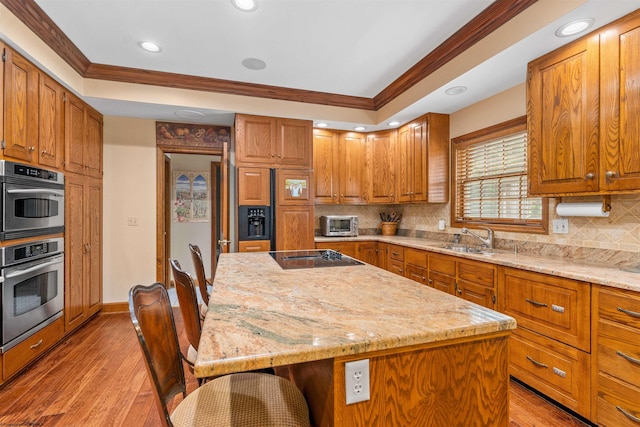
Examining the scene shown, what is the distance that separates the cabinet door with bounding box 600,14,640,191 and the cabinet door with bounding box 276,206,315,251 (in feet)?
8.88

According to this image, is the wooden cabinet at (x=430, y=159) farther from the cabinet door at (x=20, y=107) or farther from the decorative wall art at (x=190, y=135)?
the cabinet door at (x=20, y=107)

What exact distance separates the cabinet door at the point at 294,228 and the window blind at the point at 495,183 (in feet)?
5.88

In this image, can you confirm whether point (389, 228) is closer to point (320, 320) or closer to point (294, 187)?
point (294, 187)

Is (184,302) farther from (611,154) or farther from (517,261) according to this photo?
(611,154)

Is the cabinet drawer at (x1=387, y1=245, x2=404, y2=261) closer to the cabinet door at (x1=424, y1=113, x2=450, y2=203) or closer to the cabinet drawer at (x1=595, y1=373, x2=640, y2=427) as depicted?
the cabinet door at (x1=424, y1=113, x2=450, y2=203)

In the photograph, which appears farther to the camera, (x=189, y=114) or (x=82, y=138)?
(x=189, y=114)

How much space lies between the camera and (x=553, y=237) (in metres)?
2.50

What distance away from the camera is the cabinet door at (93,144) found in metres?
3.29

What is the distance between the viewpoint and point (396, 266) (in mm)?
3691

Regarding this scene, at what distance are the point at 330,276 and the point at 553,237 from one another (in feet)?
6.72

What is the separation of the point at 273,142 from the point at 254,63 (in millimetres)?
919

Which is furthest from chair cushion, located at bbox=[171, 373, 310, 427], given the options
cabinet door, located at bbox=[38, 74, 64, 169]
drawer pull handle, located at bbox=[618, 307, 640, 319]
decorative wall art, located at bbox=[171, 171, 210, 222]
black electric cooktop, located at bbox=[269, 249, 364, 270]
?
decorative wall art, located at bbox=[171, 171, 210, 222]

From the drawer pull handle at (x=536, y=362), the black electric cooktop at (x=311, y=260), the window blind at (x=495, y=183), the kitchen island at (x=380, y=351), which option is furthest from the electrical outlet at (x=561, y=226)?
the kitchen island at (x=380, y=351)

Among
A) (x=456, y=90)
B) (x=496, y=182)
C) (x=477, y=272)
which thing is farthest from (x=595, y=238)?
(x=456, y=90)
